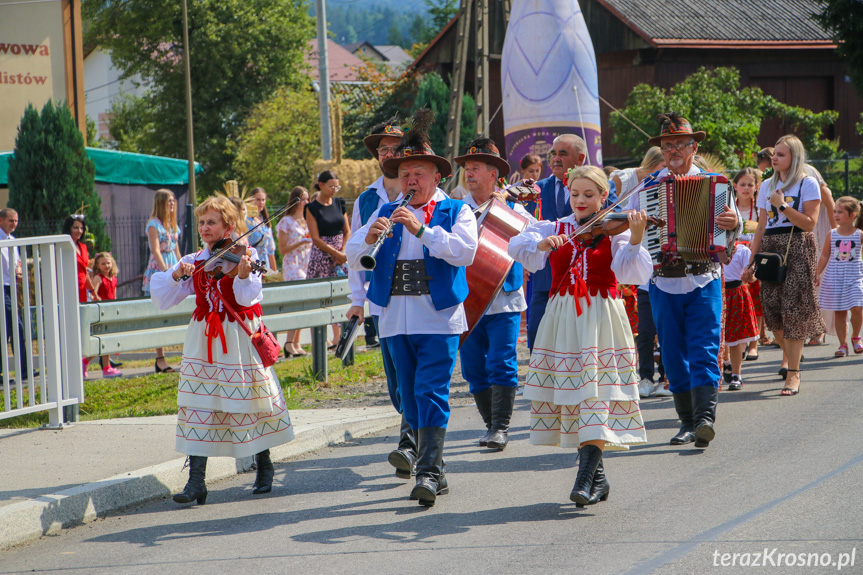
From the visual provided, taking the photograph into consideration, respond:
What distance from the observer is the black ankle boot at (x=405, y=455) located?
5.78 metres

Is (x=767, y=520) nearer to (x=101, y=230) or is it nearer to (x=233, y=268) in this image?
(x=233, y=268)

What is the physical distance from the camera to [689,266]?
6.77 meters

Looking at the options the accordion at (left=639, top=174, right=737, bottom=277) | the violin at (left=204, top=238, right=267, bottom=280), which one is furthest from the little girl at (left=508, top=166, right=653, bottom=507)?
the violin at (left=204, top=238, right=267, bottom=280)

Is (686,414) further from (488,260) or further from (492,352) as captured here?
(488,260)

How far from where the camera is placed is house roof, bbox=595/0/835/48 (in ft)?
104

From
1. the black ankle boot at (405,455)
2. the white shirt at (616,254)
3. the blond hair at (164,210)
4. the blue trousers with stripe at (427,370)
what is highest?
the blond hair at (164,210)

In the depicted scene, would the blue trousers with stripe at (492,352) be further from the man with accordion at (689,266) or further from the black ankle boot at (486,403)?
the man with accordion at (689,266)

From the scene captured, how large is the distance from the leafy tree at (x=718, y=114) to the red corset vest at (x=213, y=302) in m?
20.5

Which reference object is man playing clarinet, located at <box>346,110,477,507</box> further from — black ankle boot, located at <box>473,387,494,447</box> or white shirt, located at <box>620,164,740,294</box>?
white shirt, located at <box>620,164,740,294</box>

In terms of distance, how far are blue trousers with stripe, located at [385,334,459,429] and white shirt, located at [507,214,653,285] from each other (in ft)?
1.99

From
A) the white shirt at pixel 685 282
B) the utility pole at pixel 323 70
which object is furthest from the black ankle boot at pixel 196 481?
the utility pole at pixel 323 70

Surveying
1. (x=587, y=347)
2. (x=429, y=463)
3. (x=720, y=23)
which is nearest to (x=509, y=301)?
(x=587, y=347)

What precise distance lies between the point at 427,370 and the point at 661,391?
3912 millimetres

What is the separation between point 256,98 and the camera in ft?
142
